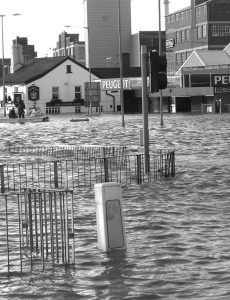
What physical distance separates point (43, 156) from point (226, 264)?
1840cm

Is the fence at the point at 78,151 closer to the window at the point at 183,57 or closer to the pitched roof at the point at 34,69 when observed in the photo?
the pitched roof at the point at 34,69

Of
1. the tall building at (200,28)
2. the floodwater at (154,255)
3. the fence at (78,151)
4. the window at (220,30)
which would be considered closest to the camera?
the floodwater at (154,255)

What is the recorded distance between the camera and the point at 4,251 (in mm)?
11844

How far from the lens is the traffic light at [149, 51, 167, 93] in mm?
20641

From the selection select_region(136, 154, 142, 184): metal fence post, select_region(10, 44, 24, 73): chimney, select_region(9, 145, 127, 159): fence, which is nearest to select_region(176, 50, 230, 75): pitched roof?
select_region(10, 44, 24, 73): chimney

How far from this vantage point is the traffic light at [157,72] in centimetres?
2064

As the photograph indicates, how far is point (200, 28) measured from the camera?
120 meters

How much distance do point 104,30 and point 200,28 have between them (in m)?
42.3

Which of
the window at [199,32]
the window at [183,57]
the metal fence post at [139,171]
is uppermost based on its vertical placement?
the window at [199,32]

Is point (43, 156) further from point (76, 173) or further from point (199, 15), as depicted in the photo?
point (199, 15)

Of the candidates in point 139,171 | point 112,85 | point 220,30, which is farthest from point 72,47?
point 139,171

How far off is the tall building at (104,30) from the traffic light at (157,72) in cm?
13568

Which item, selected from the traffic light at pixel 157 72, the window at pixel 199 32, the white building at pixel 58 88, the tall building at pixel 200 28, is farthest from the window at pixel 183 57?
the traffic light at pixel 157 72

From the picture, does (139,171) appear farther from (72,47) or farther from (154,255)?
(72,47)
